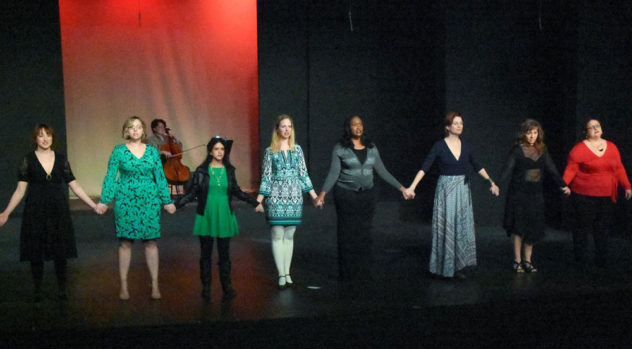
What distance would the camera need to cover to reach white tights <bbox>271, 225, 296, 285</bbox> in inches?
251

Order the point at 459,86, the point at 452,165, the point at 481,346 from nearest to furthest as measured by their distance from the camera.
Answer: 1. the point at 481,346
2. the point at 452,165
3. the point at 459,86

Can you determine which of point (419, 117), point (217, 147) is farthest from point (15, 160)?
point (419, 117)

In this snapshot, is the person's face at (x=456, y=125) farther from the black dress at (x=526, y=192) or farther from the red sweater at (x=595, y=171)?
the red sweater at (x=595, y=171)

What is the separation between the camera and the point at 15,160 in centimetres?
936

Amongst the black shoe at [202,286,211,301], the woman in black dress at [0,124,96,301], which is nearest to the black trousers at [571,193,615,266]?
the black shoe at [202,286,211,301]

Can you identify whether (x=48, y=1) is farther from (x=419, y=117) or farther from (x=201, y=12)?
(x=419, y=117)

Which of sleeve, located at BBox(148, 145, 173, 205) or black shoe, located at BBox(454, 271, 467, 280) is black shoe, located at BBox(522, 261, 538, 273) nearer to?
black shoe, located at BBox(454, 271, 467, 280)

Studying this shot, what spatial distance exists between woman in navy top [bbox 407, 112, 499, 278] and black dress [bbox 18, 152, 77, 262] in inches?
122

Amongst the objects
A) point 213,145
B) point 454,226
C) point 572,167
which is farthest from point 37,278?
point 572,167

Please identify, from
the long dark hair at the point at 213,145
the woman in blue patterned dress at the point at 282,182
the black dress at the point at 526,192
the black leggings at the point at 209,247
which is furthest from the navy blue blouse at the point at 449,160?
the black leggings at the point at 209,247

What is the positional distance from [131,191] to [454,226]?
2948 millimetres

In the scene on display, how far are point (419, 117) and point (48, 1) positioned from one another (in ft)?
17.5

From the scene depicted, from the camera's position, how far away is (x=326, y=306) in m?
5.81

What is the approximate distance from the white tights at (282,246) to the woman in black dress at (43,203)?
1.64m
